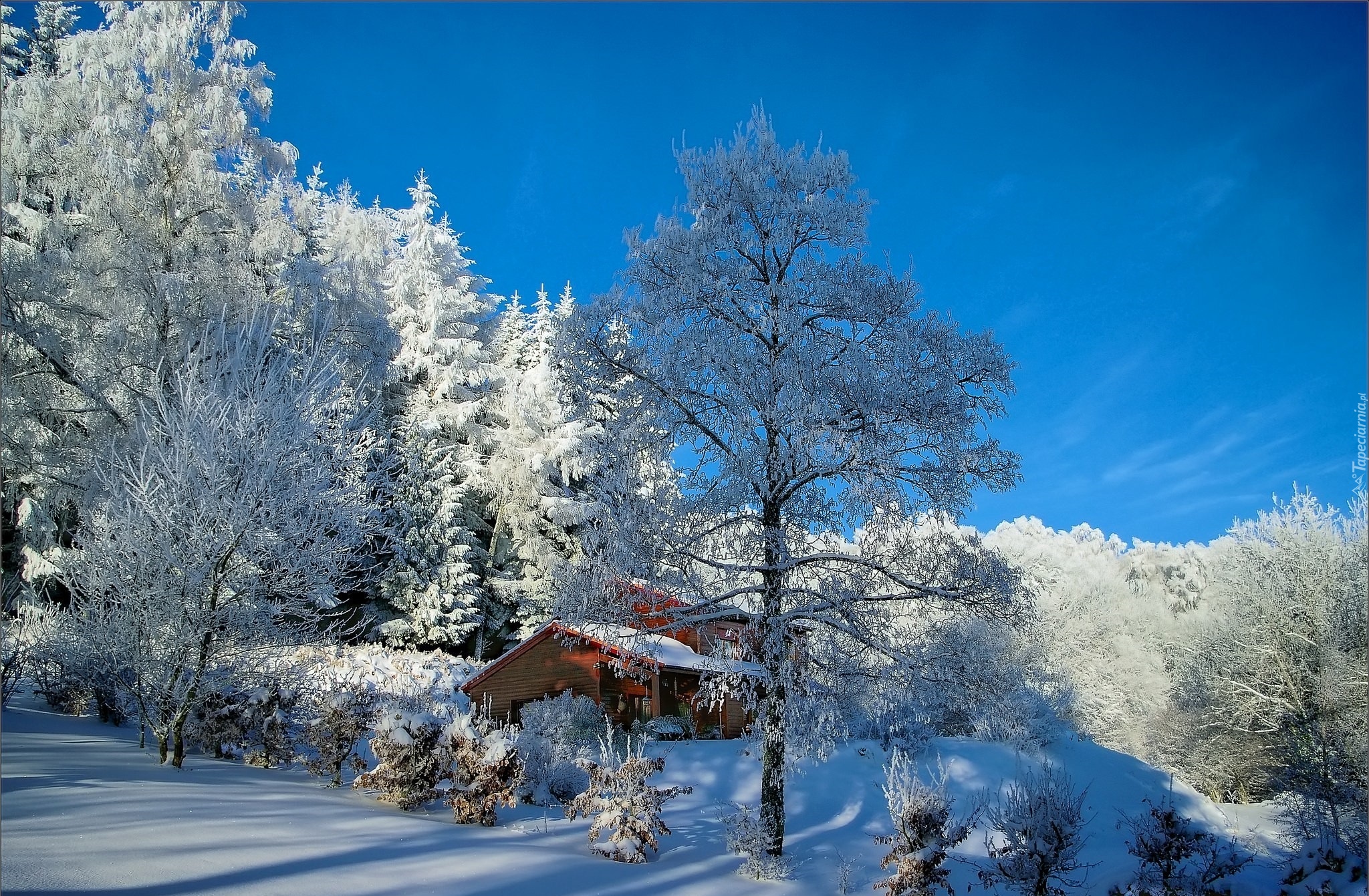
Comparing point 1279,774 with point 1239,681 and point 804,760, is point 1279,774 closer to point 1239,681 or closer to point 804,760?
point 1239,681

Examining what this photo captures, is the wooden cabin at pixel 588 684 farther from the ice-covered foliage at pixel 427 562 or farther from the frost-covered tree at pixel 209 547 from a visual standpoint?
the frost-covered tree at pixel 209 547

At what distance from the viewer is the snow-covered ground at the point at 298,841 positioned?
4469 mm

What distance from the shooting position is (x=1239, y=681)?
1805 centimetres

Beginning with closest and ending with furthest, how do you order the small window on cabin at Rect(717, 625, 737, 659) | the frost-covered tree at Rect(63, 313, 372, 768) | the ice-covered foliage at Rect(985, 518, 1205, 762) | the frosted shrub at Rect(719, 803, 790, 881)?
1. the frosted shrub at Rect(719, 803, 790, 881)
2. the frost-covered tree at Rect(63, 313, 372, 768)
3. the small window on cabin at Rect(717, 625, 737, 659)
4. the ice-covered foliage at Rect(985, 518, 1205, 762)

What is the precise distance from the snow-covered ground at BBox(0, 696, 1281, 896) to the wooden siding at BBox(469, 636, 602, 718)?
25.5 ft

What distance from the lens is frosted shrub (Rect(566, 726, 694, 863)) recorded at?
7102mm

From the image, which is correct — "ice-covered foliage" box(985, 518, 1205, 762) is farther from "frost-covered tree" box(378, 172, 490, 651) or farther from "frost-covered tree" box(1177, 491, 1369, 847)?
"frost-covered tree" box(378, 172, 490, 651)

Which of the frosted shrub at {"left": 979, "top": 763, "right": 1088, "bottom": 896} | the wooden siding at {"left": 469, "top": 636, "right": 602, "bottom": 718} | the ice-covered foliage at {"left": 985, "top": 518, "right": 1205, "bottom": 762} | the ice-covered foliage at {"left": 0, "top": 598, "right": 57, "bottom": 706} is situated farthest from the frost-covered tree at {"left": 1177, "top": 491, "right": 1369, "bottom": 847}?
the ice-covered foliage at {"left": 0, "top": 598, "right": 57, "bottom": 706}

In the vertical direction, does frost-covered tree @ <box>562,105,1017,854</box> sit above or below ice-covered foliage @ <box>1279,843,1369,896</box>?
above

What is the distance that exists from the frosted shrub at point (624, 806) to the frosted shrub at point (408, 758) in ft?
5.02

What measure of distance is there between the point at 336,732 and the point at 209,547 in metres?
2.72

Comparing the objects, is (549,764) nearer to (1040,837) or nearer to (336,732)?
(336,732)

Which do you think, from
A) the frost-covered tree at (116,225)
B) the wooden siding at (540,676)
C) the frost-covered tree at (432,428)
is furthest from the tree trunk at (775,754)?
the frost-covered tree at (432,428)

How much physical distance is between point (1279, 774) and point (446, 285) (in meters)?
28.9
